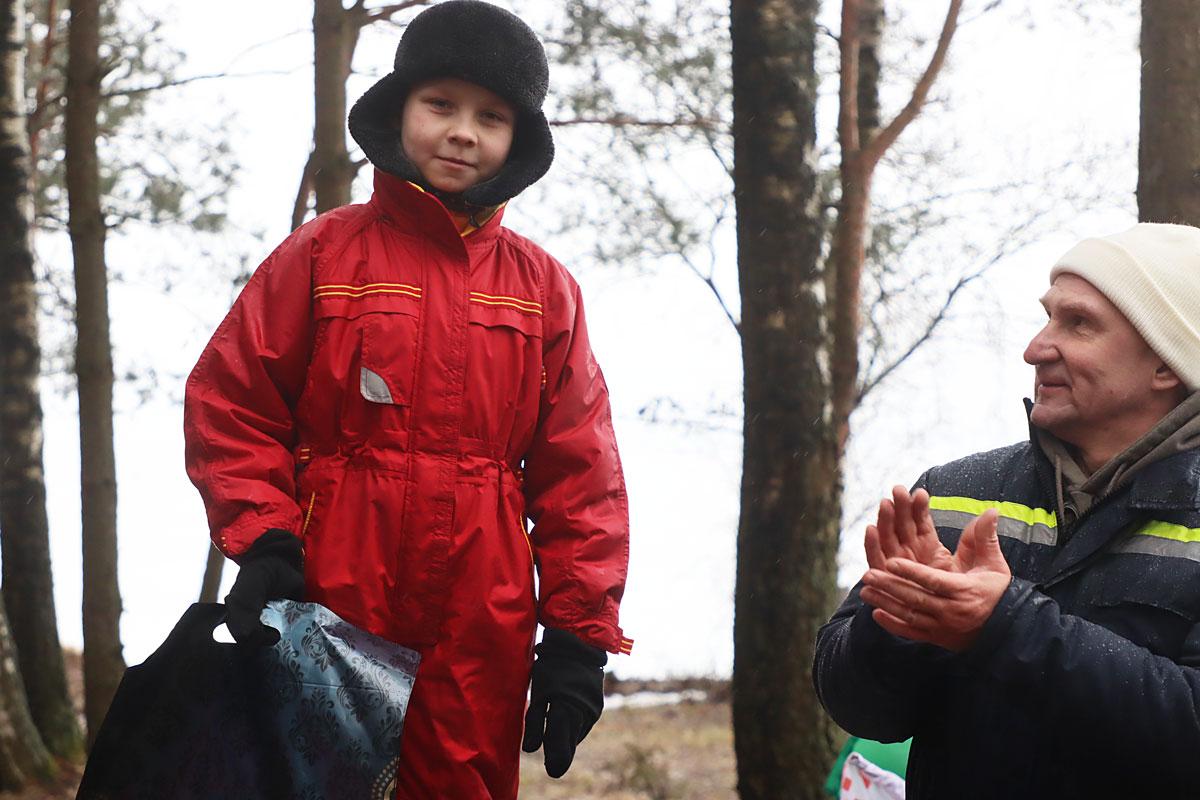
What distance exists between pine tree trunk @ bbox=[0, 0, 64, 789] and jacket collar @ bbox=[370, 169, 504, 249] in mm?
6157

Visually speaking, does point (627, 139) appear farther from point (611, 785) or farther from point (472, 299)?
point (472, 299)

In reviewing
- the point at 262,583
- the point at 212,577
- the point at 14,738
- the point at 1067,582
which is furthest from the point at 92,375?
the point at 1067,582

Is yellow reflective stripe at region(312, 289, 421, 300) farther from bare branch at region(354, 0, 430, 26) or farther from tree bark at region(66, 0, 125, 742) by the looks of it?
tree bark at region(66, 0, 125, 742)

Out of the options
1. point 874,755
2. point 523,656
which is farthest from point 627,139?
point 523,656

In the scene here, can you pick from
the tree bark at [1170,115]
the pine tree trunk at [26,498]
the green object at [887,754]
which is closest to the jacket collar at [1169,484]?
the green object at [887,754]

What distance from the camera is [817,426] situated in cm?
517

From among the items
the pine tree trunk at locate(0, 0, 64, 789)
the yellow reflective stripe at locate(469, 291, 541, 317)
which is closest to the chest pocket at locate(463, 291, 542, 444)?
the yellow reflective stripe at locate(469, 291, 541, 317)

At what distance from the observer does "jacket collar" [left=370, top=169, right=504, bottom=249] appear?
2.85 meters

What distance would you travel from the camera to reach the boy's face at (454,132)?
9.48 feet

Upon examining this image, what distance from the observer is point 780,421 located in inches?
202

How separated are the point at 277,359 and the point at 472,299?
1.35 feet

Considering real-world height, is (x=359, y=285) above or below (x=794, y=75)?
below

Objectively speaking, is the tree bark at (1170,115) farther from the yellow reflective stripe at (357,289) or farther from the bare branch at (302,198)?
the bare branch at (302,198)

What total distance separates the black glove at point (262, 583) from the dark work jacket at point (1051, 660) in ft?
3.23
